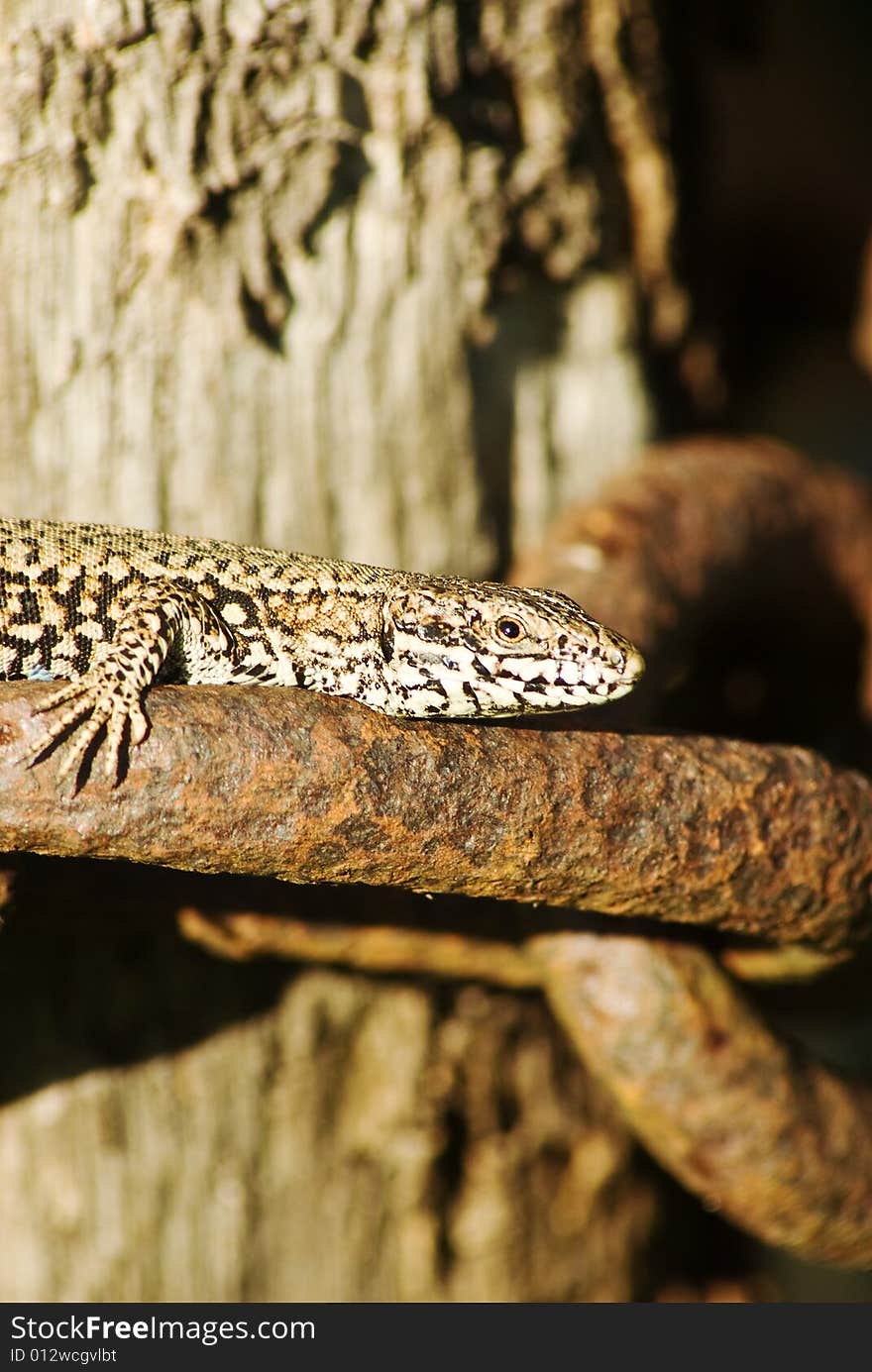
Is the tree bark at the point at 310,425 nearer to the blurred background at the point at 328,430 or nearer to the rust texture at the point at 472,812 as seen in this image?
the blurred background at the point at 328,430

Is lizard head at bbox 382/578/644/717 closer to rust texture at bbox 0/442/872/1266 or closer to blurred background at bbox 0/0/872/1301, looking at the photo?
rust texture at bbox 0/442/872/1266

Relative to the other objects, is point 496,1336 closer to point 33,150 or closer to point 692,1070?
point 692,1070

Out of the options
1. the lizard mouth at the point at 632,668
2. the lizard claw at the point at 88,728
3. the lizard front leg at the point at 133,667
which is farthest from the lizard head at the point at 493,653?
the lizard claw at the point at 88,728

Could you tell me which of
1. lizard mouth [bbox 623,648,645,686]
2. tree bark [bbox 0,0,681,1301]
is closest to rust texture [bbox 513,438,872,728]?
lizard mouth [bbox 623,648,645,686]

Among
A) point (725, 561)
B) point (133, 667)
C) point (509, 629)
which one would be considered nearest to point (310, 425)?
point (509, 629)

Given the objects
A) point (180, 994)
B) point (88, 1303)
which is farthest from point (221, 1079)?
point (88, 1303)

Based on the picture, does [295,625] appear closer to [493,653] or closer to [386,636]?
[386,636]

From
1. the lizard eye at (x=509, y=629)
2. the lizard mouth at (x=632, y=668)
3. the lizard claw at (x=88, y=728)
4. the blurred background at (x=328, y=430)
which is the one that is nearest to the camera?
the lizard claw at (x=88, y=728)
